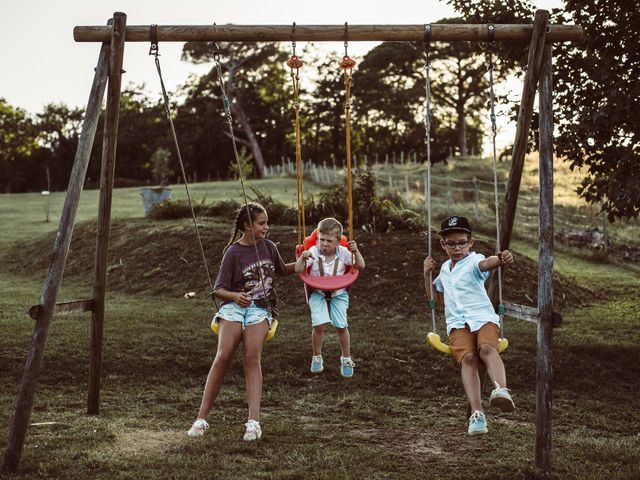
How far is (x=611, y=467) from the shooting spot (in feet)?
18.2

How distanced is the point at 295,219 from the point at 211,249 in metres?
2.10

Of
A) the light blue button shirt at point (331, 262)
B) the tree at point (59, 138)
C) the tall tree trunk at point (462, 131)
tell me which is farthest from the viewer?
the tree at point (59, 138)

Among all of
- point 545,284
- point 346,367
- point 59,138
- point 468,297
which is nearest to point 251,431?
point 468,297

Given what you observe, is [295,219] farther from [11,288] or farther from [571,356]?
[571,356]

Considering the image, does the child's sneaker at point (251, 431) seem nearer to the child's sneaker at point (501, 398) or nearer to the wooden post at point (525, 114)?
the child's sneaker at point (501, 398)

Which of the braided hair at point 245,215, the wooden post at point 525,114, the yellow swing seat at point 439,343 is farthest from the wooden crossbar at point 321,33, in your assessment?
the yellow swing seat at point 439,343

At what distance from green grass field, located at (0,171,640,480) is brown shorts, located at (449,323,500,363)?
74 cm

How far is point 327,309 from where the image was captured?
7.94m

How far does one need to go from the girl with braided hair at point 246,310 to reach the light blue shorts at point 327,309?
1715 millimetres

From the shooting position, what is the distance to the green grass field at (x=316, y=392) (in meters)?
5.53

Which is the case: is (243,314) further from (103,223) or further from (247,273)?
(103,223)

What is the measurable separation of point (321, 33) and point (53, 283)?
2.74m

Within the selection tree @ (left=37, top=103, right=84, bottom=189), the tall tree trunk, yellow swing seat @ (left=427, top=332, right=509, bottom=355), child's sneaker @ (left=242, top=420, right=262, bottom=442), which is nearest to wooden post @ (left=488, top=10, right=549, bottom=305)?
yellow swing seat @ (left=427, top=332, right=509, bottom=355)

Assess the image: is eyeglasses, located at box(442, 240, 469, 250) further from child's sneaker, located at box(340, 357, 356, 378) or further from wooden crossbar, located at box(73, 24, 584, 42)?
child's sneaker, located at box(340, 357, 356, 378)
